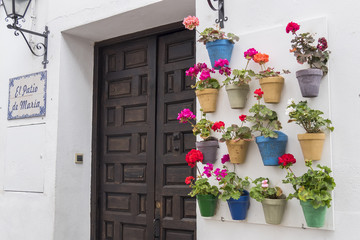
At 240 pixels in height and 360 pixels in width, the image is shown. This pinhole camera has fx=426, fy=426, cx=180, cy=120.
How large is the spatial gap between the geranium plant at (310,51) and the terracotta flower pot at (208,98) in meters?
0.70

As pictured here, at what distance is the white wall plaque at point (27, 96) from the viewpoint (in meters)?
4.48

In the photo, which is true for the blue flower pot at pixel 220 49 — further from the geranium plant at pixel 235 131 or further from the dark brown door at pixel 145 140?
the dark brown door at pixel 145 140

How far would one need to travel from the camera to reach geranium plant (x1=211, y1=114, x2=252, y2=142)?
9.67ft

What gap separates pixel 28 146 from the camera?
4551mm

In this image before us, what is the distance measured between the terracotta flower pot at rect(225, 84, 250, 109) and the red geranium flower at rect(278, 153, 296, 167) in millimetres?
524

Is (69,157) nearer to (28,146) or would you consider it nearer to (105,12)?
(28,146)

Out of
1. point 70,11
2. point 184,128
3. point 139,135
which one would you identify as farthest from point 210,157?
point 70,11

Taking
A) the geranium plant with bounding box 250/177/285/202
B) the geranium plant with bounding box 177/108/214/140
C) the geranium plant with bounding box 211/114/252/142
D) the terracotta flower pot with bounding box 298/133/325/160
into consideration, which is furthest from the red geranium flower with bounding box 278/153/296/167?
the geranium plant with bounding box 177/108/214/140

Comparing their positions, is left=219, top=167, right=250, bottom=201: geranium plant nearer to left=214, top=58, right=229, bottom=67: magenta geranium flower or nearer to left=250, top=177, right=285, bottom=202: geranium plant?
left=250, top=177, right=285, bottom=202: geranium plant

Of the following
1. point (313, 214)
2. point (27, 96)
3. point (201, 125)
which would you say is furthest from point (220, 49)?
point (27, 96)

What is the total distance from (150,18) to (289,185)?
6.76ft

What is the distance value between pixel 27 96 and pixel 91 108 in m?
0.70

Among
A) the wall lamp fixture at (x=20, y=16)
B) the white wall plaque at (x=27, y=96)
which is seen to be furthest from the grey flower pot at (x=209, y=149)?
the wall lamp fixture at (x=20, y=16)

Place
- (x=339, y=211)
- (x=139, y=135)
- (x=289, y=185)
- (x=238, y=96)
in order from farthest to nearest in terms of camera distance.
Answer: (x=139, y=135)
(x=238, y=96)
(x=289, y=185)
(x=339, y=211)
